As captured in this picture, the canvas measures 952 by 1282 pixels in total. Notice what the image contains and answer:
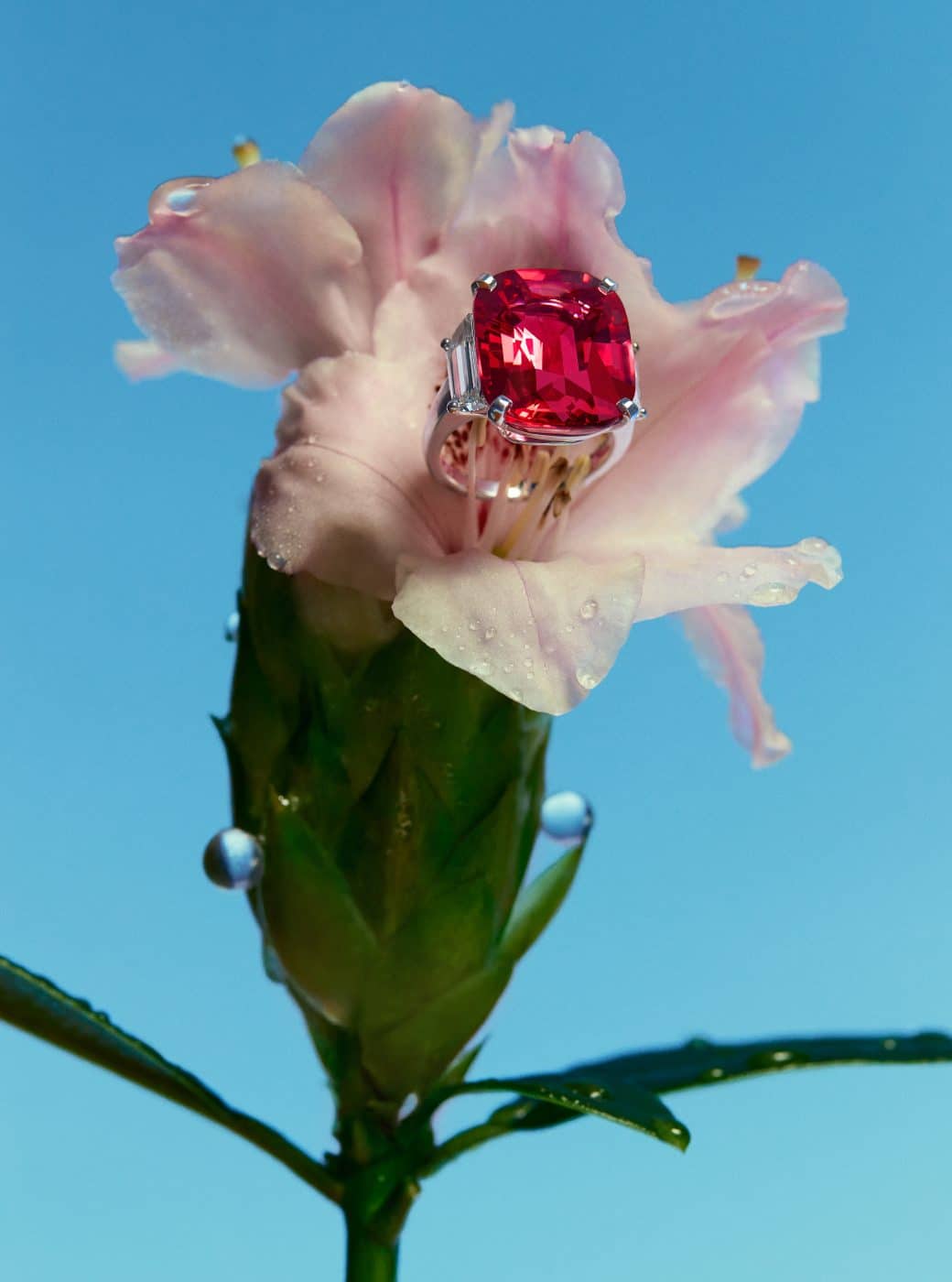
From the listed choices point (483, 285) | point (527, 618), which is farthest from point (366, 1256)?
point (483, 285)

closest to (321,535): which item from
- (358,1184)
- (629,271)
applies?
(629,271)

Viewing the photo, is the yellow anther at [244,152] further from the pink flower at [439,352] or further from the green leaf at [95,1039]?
the green leaf at [95,1039]

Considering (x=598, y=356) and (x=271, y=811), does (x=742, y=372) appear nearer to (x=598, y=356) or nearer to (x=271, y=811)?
(x=598, y=356)

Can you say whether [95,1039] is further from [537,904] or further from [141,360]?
[141,360]

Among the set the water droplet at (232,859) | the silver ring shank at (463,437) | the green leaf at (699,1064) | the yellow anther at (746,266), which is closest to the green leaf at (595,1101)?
the green leaf at (699,1064)

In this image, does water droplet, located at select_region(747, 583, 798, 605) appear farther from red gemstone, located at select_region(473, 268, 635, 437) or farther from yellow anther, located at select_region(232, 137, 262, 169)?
yellow anther, located at select_region(232, 137, 262, 169)

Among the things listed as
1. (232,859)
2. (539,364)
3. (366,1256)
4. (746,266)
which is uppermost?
(746,266)
